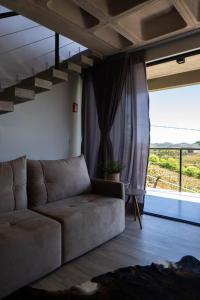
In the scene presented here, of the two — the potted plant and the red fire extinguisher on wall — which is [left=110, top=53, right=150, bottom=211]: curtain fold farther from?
the red fire extinguisher on wall

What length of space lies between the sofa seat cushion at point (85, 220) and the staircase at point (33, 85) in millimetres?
1351

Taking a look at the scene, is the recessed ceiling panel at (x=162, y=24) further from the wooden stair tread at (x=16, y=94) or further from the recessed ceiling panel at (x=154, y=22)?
the wooden stair tread at (x=16, y=94)

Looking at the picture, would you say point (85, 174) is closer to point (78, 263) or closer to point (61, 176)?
point (61, 176)

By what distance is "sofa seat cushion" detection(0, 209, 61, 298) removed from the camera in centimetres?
164

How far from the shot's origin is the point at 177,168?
16.3ft

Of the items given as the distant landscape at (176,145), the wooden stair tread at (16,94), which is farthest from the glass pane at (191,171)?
the wooden stair tread at (16,94)

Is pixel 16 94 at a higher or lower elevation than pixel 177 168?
higher

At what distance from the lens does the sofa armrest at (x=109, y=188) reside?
289 cm

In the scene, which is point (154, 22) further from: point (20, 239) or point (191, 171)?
point (191, 171)

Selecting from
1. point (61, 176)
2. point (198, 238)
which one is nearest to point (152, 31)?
point (61, 176)

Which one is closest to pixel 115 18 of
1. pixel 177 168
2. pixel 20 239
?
pixel 20 239

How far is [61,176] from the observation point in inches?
112

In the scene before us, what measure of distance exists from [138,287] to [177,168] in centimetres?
355

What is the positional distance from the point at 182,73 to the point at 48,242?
3.63m
